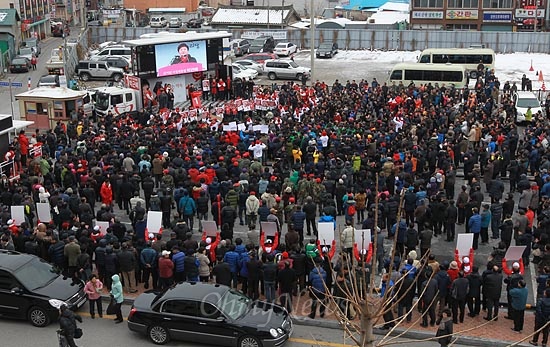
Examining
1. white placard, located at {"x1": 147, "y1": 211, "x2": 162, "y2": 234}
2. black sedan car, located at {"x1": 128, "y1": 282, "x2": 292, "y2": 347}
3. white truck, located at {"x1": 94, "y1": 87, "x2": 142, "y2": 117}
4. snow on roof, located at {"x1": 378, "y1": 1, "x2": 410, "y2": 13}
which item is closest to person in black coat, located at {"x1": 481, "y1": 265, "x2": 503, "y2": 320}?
black sedan car, located at {"x1": 128, "y1": 282, "x2": 292, "y2": 347}

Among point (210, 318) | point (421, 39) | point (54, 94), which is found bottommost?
point (210, 318)

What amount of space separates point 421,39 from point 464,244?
44973 millimetres

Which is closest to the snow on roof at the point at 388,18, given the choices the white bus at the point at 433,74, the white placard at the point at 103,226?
the white bus at the point at 433,74

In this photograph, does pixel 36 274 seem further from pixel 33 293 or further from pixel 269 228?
pixel 269 228

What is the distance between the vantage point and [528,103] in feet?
103

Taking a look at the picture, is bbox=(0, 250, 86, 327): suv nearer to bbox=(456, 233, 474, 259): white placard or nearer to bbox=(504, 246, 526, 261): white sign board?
bbox=(456, 233, 474, 259): white placard

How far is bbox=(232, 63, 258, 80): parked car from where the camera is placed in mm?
43125

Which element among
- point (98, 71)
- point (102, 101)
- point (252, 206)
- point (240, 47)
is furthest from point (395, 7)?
point (252, 206)

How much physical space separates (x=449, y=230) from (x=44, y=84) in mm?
29356

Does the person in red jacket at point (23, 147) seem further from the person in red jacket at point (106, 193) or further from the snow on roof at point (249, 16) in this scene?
the snow on roof at point (249, 16)

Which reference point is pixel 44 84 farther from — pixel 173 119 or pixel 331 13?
pixel 331 13

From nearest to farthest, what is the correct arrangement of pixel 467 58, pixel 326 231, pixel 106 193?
pixel 326 231 < pixel 106 193 < pixel 467 58

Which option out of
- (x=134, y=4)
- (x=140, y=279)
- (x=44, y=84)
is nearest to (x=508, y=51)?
(x=44, y=84)

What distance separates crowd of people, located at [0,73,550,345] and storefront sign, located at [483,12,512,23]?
122 feet
